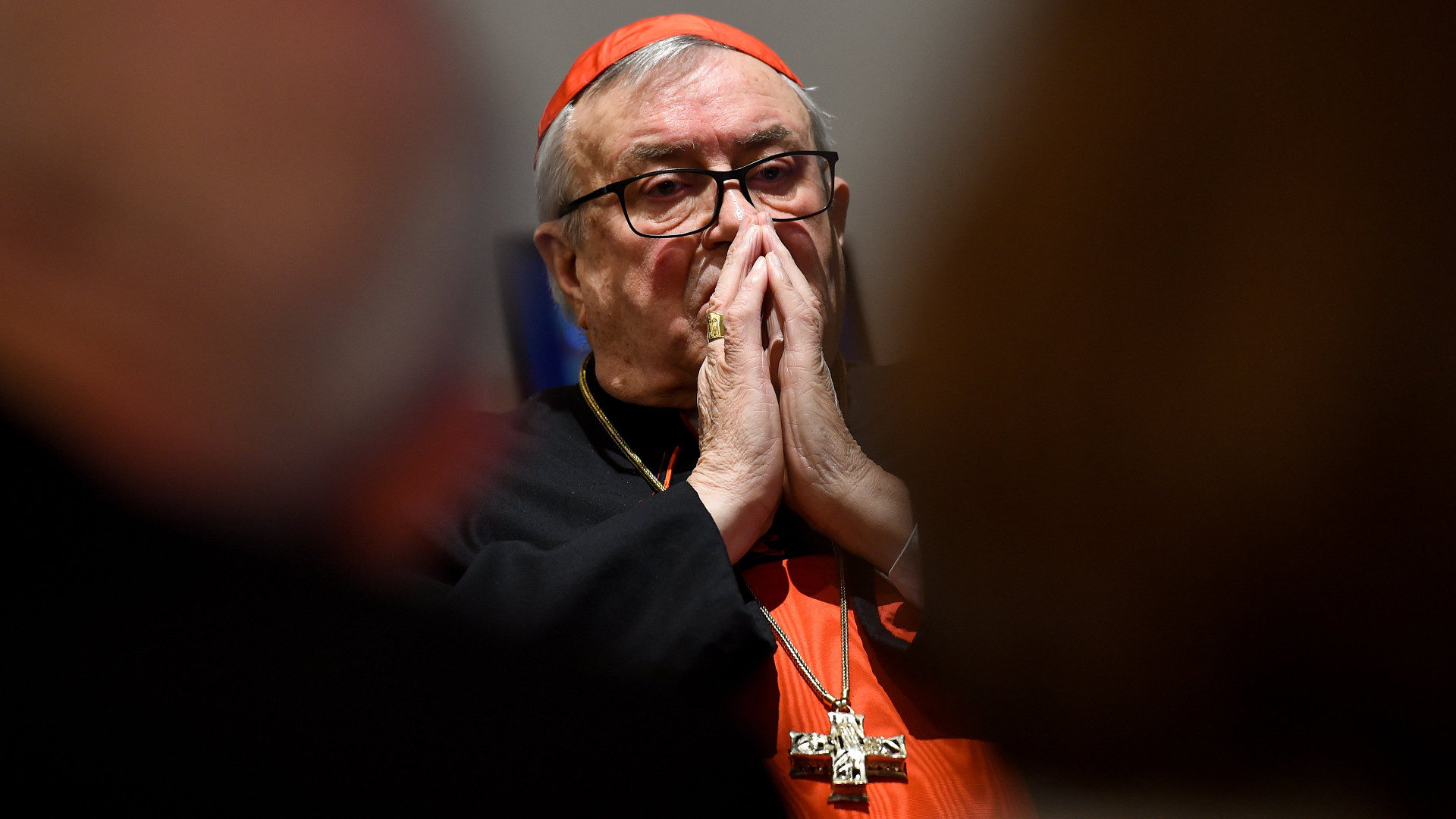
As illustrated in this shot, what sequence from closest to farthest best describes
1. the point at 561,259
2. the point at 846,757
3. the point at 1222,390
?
1. the point at 1222,390
2. the point at 846,757
3. the point at 561,259

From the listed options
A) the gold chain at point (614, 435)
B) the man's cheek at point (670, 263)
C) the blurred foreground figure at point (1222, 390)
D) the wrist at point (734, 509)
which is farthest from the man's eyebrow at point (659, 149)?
the blurred foreground figure at point (1222, 390)

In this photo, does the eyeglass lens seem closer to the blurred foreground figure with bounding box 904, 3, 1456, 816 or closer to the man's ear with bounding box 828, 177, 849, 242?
the man's ear with bounding box 828, 177, 849, 242

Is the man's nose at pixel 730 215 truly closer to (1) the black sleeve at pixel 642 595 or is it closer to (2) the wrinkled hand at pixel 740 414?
(2) the wrinkled hand at pixel 740 414

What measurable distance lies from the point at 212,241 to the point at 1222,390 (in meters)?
0.45

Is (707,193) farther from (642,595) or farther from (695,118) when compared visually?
(642,595)

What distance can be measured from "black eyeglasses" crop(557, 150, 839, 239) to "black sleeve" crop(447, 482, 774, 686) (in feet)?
1.66

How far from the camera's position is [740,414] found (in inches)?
50.9

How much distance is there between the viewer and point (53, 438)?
447mm

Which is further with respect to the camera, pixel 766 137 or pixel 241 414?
pixel 766 137

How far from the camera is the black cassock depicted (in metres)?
1.02

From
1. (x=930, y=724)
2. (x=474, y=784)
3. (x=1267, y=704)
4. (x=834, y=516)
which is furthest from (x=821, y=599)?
(x=1267, y=704)

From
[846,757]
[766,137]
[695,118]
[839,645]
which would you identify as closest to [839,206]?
[766,137]

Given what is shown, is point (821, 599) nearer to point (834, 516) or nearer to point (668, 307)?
point (834, 516)

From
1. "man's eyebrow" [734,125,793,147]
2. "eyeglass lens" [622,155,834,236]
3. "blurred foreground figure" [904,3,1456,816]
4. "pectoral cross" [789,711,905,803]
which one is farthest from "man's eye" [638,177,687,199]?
"blurred foreground figure" [904,3,1456,816]
